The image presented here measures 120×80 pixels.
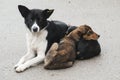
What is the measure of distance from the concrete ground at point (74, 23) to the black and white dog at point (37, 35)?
8 cm

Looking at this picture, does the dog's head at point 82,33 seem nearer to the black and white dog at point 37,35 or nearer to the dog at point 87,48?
the dog at point 87,48

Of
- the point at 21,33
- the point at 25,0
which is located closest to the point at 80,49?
the point at 21,33

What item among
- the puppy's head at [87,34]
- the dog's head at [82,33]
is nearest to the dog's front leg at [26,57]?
the dog's head at [82,33]

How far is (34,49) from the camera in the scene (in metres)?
3.34

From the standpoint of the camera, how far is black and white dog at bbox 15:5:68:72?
126 inches

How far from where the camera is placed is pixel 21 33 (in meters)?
4.04

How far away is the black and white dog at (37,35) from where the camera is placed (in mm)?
3203

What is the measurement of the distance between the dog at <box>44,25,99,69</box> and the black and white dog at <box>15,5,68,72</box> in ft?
0.31

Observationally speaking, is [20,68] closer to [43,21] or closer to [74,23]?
[43,21]

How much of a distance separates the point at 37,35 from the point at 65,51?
333 millimetres

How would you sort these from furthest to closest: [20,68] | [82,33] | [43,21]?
[82,33], [43,21], [20,68]

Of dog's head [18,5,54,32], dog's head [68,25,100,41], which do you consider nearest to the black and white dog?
dog's head [18,5,54,32]

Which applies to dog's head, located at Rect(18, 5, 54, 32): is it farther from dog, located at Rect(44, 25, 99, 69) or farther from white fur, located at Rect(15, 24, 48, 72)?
dog, located at Rect(44, 25, 99, 69)

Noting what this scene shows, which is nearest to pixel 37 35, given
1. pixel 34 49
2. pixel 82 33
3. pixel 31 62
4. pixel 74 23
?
pixel 34 49
